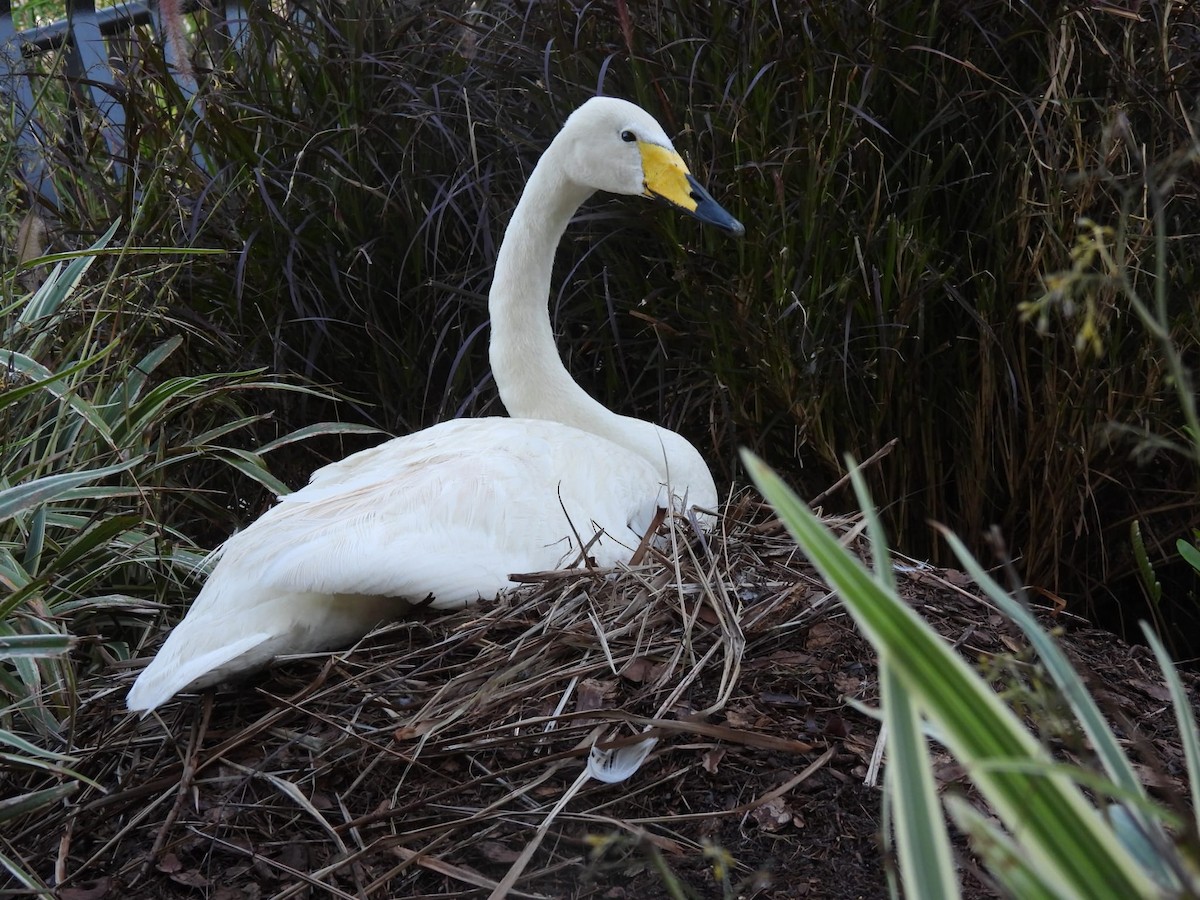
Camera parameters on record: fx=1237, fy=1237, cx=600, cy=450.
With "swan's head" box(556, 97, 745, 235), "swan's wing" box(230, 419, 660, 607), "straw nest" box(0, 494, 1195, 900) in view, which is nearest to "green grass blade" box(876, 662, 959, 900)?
"straw nest" box(0, 494, 1195, 900)

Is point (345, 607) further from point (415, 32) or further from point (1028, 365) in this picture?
point (415, 32)

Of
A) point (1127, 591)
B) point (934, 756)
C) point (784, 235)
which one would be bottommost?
point (1127, 591)

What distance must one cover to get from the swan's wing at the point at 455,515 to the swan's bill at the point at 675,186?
61cm

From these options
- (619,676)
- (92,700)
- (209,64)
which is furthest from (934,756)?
(209,64)

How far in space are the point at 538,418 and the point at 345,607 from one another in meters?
1.03

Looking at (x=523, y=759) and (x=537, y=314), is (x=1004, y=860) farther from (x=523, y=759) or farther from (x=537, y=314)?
(x=537, y=314)

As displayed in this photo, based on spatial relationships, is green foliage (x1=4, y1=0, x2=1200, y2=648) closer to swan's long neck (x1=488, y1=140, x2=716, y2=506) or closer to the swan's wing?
swan's long neck (x1=488, y1=140, x2=716, y2=506)

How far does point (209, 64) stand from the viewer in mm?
4383

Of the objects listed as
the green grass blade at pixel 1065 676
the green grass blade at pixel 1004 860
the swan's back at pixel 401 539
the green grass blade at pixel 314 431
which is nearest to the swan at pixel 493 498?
the swan's back at pixel 401 539

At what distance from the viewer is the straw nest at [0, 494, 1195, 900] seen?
6.39 feet

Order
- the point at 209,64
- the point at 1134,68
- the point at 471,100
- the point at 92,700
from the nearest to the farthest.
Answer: the point at 92,700 < the point at 1134,68 < the point at 471,100 < the point at 209,64

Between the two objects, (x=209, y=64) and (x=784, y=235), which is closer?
(x=784, y=235)

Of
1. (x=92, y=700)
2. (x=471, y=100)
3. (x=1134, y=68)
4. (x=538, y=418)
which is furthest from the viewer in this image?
(x=471, y=100)

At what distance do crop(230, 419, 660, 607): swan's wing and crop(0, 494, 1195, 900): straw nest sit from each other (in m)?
0.13
